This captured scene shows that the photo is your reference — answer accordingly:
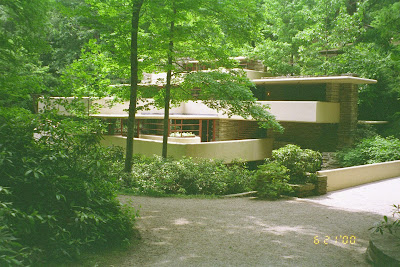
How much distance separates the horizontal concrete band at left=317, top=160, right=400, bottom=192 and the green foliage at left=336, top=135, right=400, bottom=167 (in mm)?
689

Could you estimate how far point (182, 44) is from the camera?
15.7m

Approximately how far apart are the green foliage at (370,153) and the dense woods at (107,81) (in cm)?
442

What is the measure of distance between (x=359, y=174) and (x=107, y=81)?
1637 cm

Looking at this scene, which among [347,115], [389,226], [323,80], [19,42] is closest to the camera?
[389,226]

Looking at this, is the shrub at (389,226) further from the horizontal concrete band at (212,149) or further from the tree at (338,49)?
the tree at (338,49)

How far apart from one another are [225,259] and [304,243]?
5.83 feet

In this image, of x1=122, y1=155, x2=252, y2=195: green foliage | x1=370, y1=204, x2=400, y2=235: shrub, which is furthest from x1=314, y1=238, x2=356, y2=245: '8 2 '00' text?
x1=122, y1=155, x2=252, y2=195: green foliage

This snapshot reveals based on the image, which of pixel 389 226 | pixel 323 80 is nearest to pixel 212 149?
pixel 323 80

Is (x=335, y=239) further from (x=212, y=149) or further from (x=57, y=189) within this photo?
(x=212, y=149)

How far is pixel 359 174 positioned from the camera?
16.2 metres

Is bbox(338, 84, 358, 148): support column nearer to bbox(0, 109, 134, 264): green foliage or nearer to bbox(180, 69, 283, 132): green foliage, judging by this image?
bbox(180, 69, 283, 132): green foliage

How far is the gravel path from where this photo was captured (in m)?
6.21

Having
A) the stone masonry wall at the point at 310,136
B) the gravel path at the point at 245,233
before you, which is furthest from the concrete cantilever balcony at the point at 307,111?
the gravel path at the point at 245,233

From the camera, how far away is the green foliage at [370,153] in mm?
18750
